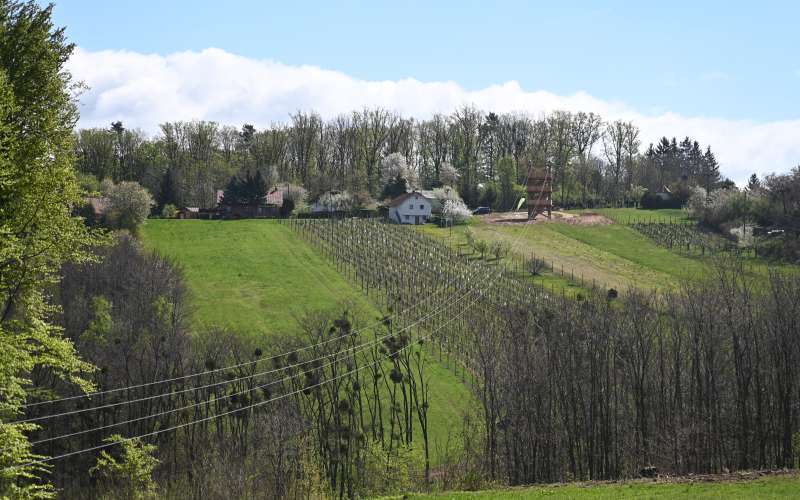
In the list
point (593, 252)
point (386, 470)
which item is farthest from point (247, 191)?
point (386, 470)

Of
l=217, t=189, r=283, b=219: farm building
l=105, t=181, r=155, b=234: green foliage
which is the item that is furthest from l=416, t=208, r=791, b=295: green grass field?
l=105, t=181, r=155, b=234: green foliage

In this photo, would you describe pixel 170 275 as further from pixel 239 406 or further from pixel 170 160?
pixel 170 160

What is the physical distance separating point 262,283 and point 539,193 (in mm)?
44378

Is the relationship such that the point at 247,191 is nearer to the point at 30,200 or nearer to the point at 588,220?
the point at 588,220

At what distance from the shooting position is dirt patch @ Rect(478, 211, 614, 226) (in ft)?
313

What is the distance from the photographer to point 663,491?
2436 centimetres

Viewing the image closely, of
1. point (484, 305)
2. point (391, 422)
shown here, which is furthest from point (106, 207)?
point (391, 422)

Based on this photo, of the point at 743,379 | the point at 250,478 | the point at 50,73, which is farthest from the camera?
the point at 743,379

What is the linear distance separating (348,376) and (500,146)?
80.7 meters

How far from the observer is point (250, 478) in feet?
121

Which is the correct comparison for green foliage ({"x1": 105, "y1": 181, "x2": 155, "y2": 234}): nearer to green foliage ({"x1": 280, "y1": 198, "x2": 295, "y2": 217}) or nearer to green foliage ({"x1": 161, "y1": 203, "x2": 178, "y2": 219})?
green foliage ({"x1": 161, "y1": 203, "x2": 178, "y2": 219})

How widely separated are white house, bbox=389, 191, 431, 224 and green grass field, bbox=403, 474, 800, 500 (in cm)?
6806

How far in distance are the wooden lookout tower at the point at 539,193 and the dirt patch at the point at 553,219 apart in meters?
0.88

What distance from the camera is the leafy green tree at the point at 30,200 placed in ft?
56.7
